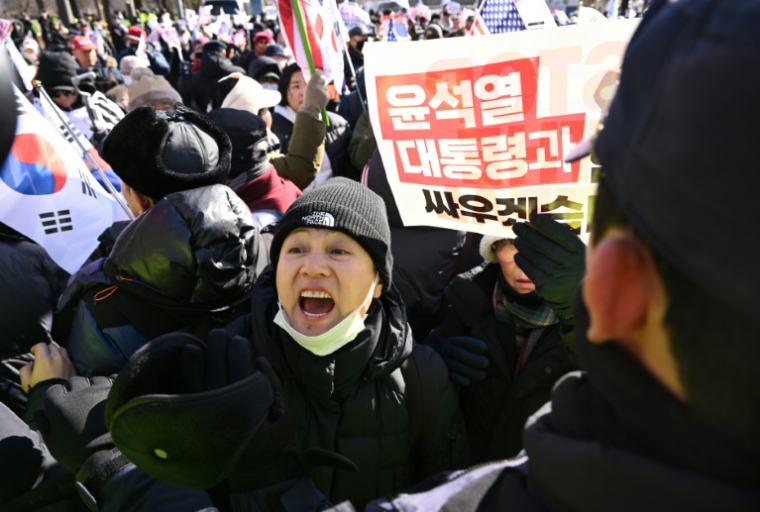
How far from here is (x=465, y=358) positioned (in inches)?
76.8

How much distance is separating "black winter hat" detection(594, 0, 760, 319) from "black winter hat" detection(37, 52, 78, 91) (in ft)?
20.3

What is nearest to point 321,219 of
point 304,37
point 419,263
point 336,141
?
point 419,263

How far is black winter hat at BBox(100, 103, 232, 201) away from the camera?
6.77 feet

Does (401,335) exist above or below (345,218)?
below

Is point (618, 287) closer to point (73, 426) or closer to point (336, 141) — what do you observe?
point (73, 426)

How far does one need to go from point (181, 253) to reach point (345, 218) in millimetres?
536

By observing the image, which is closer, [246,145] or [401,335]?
[401,335]

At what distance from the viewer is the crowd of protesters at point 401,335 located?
55 centimetres

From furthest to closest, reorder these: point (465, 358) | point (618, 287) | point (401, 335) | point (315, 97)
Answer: point (315, 97), point (465, 358), point (401, 335), point (618, 287)

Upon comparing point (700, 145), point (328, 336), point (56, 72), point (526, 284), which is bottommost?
point (526, 284)

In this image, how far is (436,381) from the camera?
187 cm

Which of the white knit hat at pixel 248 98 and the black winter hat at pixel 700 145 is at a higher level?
the black winter hat at pixel 700 145

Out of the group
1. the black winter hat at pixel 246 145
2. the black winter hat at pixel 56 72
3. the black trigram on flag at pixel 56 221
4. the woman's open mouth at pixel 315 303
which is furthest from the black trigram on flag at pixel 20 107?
the black winter hat at pixel 56 72

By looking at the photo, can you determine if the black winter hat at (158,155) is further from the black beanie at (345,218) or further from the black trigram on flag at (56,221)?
the black trigram on flag at (56,221)
